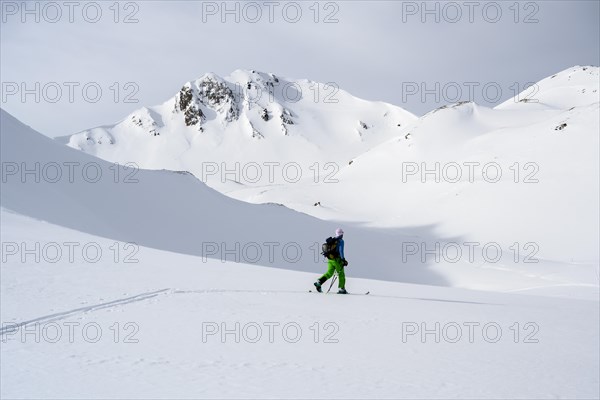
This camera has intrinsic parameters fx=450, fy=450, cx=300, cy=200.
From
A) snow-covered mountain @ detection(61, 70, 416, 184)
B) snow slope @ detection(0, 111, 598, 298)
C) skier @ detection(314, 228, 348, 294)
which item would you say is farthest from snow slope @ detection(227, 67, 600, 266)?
snow-covered mountain @ detection(61, 70, 416, 184)

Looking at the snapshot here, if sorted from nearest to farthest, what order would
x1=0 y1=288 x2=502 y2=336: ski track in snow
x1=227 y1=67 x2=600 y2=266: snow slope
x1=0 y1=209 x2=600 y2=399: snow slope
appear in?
x1=0 y1=209 x2=600 y2=399: snow slope < x1=0 y1=288 x2=502 y2=336: ski track in snow < x1=227 y1=67 x2=600 y2=266: snow slope

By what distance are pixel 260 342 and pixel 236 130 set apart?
17006 centimetres

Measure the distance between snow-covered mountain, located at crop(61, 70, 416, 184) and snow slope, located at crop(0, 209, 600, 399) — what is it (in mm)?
128667

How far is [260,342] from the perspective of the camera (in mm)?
6723

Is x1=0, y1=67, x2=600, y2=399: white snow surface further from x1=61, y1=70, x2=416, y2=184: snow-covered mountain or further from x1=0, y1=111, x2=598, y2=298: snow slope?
x1=61, y1=70, x2=416, y2=184: snow-covered mountain

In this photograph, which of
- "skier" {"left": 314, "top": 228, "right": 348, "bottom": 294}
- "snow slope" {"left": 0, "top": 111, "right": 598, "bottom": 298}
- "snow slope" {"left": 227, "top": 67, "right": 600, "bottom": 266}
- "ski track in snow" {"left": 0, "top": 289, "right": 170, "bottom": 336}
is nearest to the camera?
"ski track in snow" {"left": 0, "top": 289, "right": 170, "bottom": 336}

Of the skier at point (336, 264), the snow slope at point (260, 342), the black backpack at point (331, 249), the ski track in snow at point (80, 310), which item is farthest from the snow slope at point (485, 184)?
the ski track in snow at point (80, 310)

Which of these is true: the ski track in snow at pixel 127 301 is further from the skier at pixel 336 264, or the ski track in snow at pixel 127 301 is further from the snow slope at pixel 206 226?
the snow slope at pixel 206 226

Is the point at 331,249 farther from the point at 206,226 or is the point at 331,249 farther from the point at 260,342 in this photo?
the point at 206,226

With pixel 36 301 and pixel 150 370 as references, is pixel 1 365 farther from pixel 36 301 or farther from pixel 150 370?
pixel 36 301

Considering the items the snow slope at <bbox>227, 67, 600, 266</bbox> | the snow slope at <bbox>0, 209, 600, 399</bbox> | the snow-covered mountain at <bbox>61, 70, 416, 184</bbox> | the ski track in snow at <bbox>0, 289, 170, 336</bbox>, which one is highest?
the snow-covered mountain at <bbox>61, 70, 416, 184</bbox>

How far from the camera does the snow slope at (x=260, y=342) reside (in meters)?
5.08

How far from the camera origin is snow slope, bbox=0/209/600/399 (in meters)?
5.08

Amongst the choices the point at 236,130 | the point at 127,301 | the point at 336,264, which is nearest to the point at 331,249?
the point at 336,264
